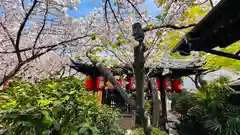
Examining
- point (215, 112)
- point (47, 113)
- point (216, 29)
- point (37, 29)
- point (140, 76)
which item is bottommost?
point (215, 112)

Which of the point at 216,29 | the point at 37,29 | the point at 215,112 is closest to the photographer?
the point at 216,29

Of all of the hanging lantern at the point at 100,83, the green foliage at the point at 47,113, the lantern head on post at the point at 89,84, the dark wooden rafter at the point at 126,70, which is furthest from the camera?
the lantern head on post at the point at 89,84

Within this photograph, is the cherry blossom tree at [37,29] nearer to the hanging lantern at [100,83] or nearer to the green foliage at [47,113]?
the hanging lantern at [100,83]

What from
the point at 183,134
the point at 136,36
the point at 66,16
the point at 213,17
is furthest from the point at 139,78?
the point at 183,134

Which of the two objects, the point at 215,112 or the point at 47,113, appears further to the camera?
the point at 215,112

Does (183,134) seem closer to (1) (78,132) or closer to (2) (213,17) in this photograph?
(2) (213,17)

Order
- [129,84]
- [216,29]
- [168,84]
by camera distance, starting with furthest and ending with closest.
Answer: [168,84]
[129,84]
[216,29]

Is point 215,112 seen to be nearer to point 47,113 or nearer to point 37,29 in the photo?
point 47,113

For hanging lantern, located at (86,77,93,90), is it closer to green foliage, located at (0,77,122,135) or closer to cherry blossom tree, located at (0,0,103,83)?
cherry blossom tree, located at (0,0,103,83)

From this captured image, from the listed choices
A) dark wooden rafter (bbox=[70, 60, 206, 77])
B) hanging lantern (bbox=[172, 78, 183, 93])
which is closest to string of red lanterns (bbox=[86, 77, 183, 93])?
hanging lantern (bbox=[172, 78, 183, 93])

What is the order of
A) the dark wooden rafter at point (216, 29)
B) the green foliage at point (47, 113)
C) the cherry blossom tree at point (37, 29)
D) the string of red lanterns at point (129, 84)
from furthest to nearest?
the string of red lanterns at point (129, 84), the cherry blossom tree at point (37, 29), the dark wooden rafter at point (216, 29), the green foliage at point (47, 113)

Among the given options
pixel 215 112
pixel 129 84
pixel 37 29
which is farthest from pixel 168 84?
pixel 37 29

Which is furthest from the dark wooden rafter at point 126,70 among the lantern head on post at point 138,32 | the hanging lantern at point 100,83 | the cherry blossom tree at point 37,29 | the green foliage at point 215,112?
the lantern head on post at point 138,32

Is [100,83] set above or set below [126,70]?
below
